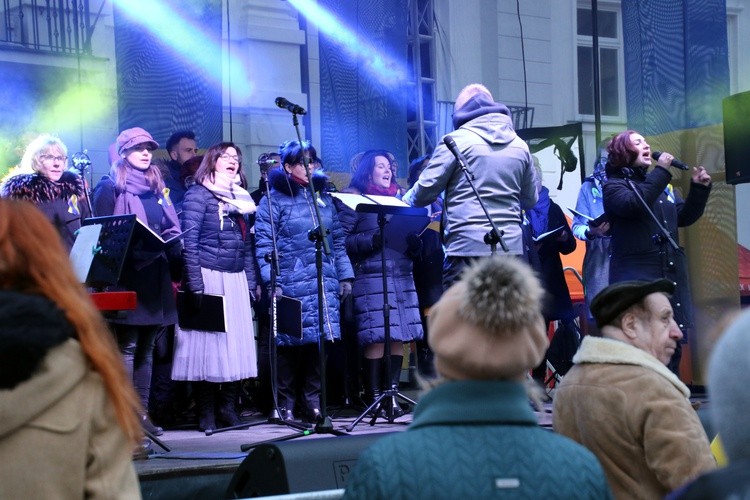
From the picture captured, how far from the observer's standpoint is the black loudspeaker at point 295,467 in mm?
3926

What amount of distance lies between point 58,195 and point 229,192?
111 centimetres

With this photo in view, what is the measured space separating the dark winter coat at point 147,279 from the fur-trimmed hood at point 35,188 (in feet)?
1.10

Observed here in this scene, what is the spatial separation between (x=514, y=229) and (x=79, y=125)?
201 inches

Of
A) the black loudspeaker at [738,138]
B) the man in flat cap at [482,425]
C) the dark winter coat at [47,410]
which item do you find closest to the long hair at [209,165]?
the black loudspeaker at [738,138]

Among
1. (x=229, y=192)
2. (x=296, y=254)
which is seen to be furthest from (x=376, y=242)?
(x=229, y=192)

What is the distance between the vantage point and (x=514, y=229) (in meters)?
6.44

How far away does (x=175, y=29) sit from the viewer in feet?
31.8

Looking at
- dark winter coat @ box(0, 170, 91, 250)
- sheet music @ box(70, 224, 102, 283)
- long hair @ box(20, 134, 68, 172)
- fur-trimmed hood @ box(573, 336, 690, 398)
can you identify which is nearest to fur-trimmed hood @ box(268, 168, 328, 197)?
dark winter coat @ box(0, 170, 91, 250)

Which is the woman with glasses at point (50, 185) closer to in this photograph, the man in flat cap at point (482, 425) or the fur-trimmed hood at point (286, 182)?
the fur-trimmed hood at point (286, 182)

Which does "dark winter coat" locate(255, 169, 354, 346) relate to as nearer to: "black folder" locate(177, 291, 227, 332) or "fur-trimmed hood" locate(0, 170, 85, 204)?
"black folder" locate(177, 291, 227, 332)

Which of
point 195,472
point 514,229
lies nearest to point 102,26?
point 514,229

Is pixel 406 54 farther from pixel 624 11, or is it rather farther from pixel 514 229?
pixel 514 229

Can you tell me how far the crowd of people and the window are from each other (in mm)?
8049

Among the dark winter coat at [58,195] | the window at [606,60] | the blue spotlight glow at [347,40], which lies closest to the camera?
the dark winter coat at [58,195]
